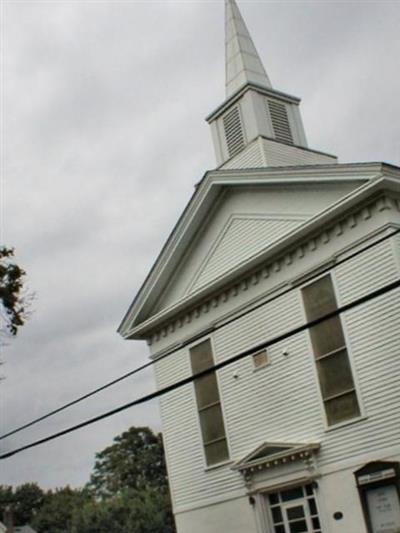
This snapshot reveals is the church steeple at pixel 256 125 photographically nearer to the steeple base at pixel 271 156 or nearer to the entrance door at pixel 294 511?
the steeple base at pixel 271 156

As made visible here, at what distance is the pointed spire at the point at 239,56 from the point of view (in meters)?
26.2

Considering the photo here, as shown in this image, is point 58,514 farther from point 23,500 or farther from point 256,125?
point 256,125

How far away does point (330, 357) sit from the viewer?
18875 millimetres

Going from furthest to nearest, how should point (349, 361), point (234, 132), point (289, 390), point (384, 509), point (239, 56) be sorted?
1. point (239, 56)
2. point (234, 132)
3. point (289, 390)
4. point (349, 361)
5. point (384, 509)

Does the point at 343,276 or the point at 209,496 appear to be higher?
the point at 343,276

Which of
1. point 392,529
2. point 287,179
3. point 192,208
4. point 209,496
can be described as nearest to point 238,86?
point 192,208

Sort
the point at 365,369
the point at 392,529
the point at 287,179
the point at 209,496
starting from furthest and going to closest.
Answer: the point at 209,496
the point at 287,179
the point at 365,369
the point at 392,529

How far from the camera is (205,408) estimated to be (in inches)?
884

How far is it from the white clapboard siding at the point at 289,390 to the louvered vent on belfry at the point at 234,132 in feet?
20.5

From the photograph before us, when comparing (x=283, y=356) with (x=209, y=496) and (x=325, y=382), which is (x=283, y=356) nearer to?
(x=325, y=382)

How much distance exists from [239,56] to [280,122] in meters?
3.67

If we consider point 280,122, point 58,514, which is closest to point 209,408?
point 280,122

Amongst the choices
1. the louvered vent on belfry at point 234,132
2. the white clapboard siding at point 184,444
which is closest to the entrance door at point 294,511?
the white clapboard siding at point 184,444

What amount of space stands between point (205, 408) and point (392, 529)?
7219 mm
